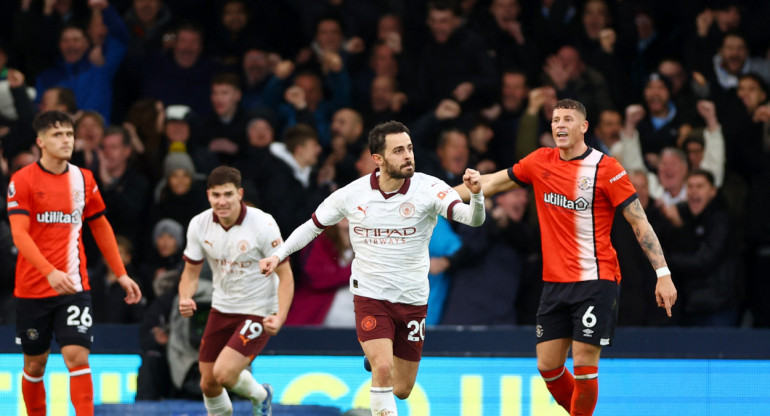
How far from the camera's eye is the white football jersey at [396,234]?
8.53 metres

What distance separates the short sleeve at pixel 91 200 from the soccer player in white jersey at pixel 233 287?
2.49 ft

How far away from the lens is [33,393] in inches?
368

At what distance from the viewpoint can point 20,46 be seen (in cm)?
1441

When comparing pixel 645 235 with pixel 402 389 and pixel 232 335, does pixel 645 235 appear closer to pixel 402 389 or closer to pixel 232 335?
pixel 402 389

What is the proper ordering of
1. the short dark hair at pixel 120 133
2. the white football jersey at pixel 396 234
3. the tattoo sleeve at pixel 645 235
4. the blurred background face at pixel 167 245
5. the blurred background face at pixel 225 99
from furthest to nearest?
1. the blurred background face at pixel 225 99
2. the short dark hair at pixel 120 133
3. the blurred background face at pixel 167 245
4. the white football jersey at pixel 396 234
5. the tattoo sleeve at pixel 645 235

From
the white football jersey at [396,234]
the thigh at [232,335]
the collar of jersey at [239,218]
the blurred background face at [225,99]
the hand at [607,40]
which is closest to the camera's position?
the white football jersey at [396,234]

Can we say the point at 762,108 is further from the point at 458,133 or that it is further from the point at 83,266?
the point at 83,266

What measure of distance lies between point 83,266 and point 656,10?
28.2 ft

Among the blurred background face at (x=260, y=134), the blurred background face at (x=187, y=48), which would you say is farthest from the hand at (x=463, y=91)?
the blurred background face at (x=187, y=48)

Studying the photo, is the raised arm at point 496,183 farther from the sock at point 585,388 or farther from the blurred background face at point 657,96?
the blurred background face at point 657,96

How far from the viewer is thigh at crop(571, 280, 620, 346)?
8.34 meters

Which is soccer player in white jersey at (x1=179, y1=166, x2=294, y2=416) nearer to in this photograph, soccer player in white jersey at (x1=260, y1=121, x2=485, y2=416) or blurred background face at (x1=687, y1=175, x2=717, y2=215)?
soccer player in white jersey at (x1=260, y1=121, x2=485, y2=416)

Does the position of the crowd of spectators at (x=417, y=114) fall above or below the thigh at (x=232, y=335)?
above

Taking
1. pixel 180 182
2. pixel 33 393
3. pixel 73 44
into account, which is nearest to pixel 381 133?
pixel 33 393
